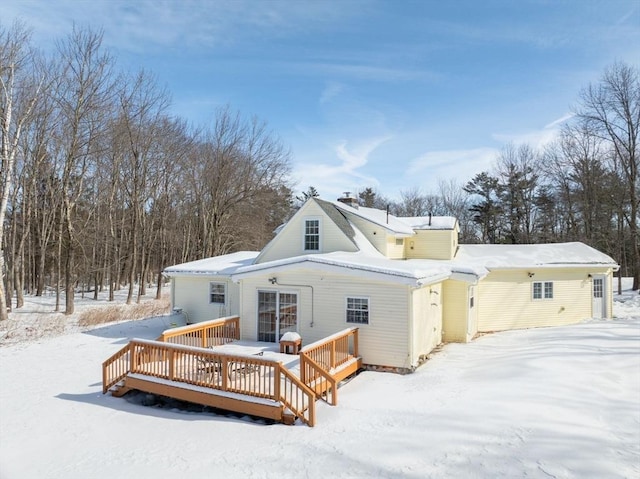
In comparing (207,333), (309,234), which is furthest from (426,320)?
(207,333)

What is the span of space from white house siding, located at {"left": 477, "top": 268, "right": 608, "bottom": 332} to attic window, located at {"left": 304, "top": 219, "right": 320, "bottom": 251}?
7.19 metres

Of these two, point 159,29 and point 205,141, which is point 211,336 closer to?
point 159,29

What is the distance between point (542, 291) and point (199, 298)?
575 inches

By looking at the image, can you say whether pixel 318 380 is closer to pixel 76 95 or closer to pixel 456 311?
pixel 456 311

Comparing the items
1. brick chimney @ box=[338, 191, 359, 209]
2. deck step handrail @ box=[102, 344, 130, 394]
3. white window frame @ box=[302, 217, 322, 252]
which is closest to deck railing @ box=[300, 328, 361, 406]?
deck step handrail @ box=[102, 344, 130, 394]

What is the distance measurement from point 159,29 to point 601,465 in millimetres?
17248

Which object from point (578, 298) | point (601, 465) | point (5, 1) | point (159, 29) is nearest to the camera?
point (601, 465)

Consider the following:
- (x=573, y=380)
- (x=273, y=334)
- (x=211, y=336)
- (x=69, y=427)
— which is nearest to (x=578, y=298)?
(x=573, y=380)

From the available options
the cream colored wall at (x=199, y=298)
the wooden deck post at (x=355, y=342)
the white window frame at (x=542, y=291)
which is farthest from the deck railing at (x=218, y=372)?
the white window frame at (x=542, y=291)

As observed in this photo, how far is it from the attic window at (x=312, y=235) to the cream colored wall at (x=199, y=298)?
328 centimetres

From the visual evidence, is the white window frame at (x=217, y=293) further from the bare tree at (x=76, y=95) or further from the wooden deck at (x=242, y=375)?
the bare tree at (x=76, y=95)

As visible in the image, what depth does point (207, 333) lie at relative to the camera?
12.1 m

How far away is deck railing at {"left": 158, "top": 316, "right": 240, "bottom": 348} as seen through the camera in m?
11.4

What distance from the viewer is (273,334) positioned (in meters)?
12.3
